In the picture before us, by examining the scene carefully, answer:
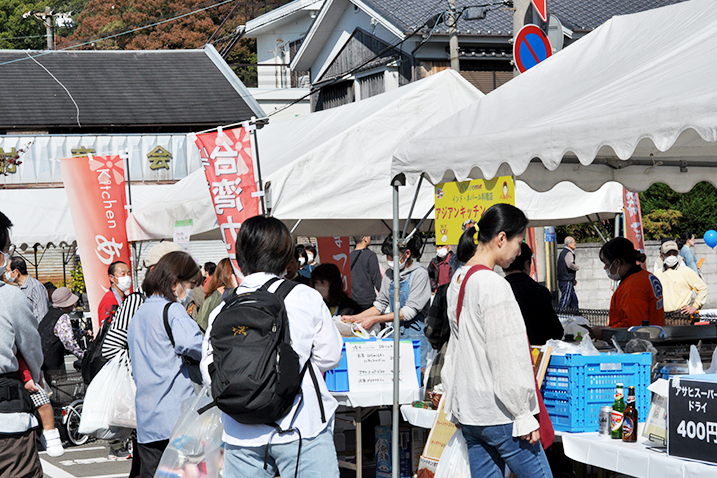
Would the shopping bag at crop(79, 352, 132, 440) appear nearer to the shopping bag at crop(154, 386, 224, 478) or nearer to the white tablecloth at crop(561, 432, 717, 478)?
the shopping bag at crop(154, 386, 224, 478)

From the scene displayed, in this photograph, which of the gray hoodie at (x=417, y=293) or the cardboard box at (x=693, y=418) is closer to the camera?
the cardboard box at (x=693, y=418)

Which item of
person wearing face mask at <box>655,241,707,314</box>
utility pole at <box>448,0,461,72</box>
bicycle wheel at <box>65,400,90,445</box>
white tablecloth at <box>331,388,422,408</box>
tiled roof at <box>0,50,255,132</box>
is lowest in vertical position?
bicycle wheel at <box>65,400,90,445</box>

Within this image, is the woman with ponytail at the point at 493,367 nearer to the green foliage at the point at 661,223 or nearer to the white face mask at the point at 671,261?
the white face mask at the point at 671,261

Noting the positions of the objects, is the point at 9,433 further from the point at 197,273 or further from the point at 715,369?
the point at 715,369

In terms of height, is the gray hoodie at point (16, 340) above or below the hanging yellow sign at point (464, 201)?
below

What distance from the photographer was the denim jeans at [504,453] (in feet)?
10.6

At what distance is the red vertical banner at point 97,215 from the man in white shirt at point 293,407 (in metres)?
6.37

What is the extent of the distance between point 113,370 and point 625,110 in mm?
3416

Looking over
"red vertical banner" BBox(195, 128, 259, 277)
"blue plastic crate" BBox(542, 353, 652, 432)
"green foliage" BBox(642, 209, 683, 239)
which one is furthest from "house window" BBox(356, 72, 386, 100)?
"blue plastic crate" BBox(542, 353, 652, 432)

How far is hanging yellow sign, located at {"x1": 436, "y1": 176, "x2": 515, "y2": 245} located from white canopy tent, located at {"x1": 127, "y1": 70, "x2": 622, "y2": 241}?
1.55 metres

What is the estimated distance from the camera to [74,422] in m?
8.41

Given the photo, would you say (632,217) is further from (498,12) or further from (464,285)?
(498,12)

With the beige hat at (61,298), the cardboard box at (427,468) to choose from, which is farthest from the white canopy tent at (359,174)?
the cardboard box at (427,468)

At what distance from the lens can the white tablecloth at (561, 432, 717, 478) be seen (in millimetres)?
3072
